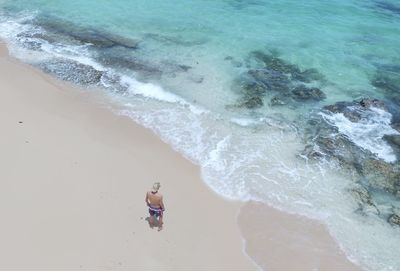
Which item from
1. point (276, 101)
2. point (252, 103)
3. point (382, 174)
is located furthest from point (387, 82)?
point (382, 174)

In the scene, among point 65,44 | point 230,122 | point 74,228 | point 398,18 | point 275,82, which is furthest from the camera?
point 398,18

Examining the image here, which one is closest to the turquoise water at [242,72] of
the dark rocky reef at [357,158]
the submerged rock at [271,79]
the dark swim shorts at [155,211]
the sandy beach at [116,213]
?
the dark rocky reef at [357,158]

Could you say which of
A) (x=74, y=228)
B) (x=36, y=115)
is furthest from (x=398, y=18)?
(x=74, y=228)

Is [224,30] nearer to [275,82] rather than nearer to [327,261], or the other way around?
[275,82]

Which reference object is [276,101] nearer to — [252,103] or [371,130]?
[252,103]

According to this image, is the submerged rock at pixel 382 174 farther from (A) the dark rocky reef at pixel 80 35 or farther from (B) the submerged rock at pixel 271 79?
(A) the dark rocky reef at pixel 80 35

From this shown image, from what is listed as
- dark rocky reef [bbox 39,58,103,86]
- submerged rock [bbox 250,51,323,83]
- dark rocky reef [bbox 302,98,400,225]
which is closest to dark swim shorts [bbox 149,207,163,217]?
dark rocky reef [bbox 302,98,400,225]
